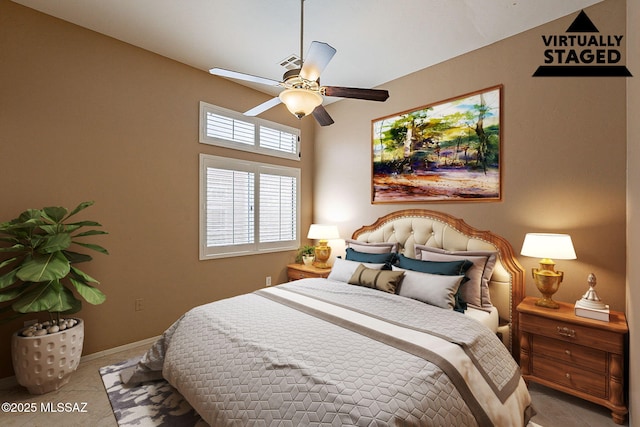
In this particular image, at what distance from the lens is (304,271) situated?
405 centimetres

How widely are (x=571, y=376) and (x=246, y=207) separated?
3614 mm

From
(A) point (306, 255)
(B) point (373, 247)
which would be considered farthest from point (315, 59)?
(A) point (306, 255)

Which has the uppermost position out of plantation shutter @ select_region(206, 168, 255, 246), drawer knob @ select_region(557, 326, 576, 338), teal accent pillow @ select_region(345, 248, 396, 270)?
plantation shutter @ select_region(206, 168, 255, 246)

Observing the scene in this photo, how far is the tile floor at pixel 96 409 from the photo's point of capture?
6.54 feet

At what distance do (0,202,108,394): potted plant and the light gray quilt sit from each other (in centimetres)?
54

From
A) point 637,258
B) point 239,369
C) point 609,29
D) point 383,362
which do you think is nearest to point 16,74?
point 239,369

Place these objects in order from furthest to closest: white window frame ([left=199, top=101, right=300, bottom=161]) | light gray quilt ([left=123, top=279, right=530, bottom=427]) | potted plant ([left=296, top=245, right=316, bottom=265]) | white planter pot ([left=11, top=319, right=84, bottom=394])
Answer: potted plant ([left=296, top=245, right=316, bottom=265])
white window frame ([left=199, top=101, right=300, bottom=161])
white planter pot ([left=11, top=319, right=84, bottom=394])
light gray quilt ([left=123, top=279, right=530, bottom=427])

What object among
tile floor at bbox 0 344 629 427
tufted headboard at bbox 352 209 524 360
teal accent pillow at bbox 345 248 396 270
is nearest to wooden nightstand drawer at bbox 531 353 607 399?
tile floor at bbox 0 344 629 427

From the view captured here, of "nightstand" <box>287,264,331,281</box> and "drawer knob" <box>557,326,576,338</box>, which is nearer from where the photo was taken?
"drawer knob" <box>557,326,576,338</box>

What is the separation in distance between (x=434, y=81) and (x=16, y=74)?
400 centimetres

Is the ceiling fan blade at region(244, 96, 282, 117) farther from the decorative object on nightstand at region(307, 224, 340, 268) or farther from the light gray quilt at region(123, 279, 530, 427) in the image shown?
the decorative object on nightstand at region(307, 224, 340, 268)

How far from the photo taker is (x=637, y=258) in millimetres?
1703

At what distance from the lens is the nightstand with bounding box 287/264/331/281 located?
390cm

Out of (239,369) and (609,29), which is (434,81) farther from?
(239,369)
